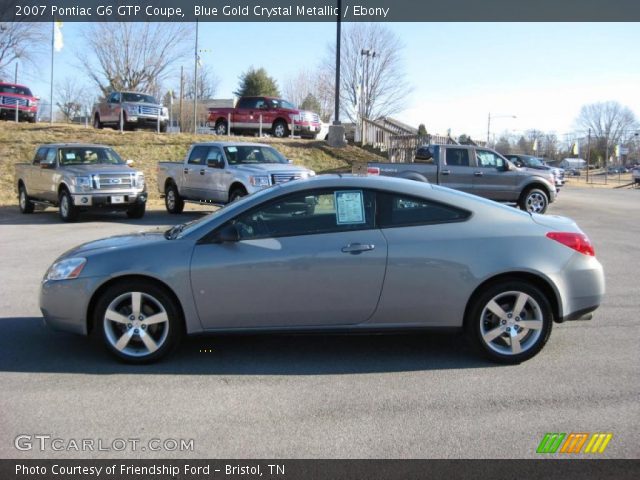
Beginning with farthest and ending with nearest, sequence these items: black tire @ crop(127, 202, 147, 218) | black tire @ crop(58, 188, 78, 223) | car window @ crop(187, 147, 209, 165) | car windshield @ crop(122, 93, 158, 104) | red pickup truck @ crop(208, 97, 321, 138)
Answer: red pickup truck @ crop(208, 97, 321, 138), car windshield @ crop(122, 93, 158, 104), car window @ crop(187, 147, 209, 165), black tire @ crop(127, 202, 147, 218), black tire @ crop(58, 188, 78, 223)

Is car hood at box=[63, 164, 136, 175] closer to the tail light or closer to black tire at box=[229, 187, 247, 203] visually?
black tire at box=[229, 187, 247, 203]

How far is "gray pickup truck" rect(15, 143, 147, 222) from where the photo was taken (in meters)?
14.6

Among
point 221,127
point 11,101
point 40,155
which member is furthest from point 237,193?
point 11,101

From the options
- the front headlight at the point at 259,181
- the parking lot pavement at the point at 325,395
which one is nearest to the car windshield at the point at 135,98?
the front headlight at the point at 259,181

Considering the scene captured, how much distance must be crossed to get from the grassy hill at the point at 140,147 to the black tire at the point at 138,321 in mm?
16775

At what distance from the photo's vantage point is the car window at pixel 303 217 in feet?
16.7

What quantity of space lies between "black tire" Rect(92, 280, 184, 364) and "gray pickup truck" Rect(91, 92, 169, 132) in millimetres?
23867

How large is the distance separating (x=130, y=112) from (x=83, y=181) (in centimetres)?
1417

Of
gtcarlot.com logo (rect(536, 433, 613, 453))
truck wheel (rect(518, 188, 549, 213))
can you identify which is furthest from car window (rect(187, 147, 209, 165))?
gtcarlot.com logo (rect(536, 433, 613, 453))

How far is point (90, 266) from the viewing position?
5043 mm

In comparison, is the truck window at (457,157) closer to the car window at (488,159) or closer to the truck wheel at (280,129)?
the car window at (488,159)

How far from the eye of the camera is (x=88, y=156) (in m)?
15.7
